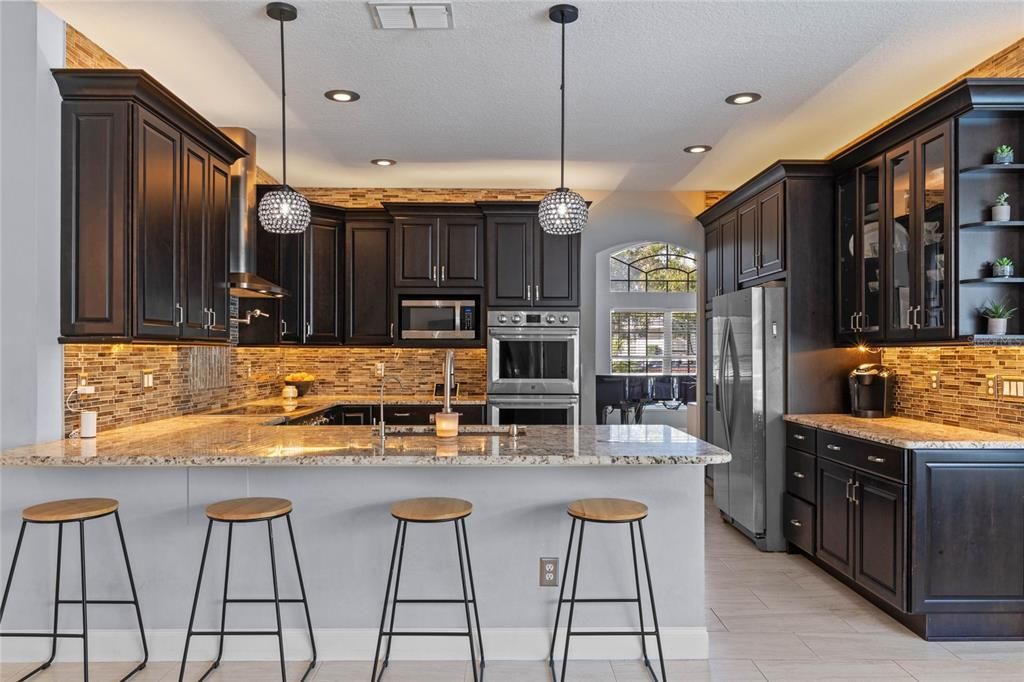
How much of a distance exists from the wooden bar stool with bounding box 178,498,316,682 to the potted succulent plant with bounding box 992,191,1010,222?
3424 millimetres

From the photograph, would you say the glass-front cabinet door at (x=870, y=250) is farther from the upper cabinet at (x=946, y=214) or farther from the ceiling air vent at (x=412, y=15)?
the ceiling air vent at (x=412, y=15)

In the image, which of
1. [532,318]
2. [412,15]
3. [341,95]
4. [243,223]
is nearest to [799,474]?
[532,318]

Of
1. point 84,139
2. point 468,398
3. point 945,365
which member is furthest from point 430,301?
point 945,365

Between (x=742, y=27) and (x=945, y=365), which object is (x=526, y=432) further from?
(x=945, y=365)

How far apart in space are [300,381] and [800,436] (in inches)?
149

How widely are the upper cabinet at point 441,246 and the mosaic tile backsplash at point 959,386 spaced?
3207 millimetres

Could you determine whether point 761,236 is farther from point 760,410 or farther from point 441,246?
point 441,246

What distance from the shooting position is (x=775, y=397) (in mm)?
4285

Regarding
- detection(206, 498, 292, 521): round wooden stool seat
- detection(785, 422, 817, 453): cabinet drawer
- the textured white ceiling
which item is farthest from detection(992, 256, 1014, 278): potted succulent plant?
detection(206, 498, 292, 521): round wooden stool seat

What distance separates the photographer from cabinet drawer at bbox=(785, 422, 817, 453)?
3955 mm

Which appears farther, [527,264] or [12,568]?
[527,264]

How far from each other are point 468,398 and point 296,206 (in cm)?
279

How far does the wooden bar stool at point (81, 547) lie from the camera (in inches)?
95.0

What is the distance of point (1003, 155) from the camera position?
302cm
